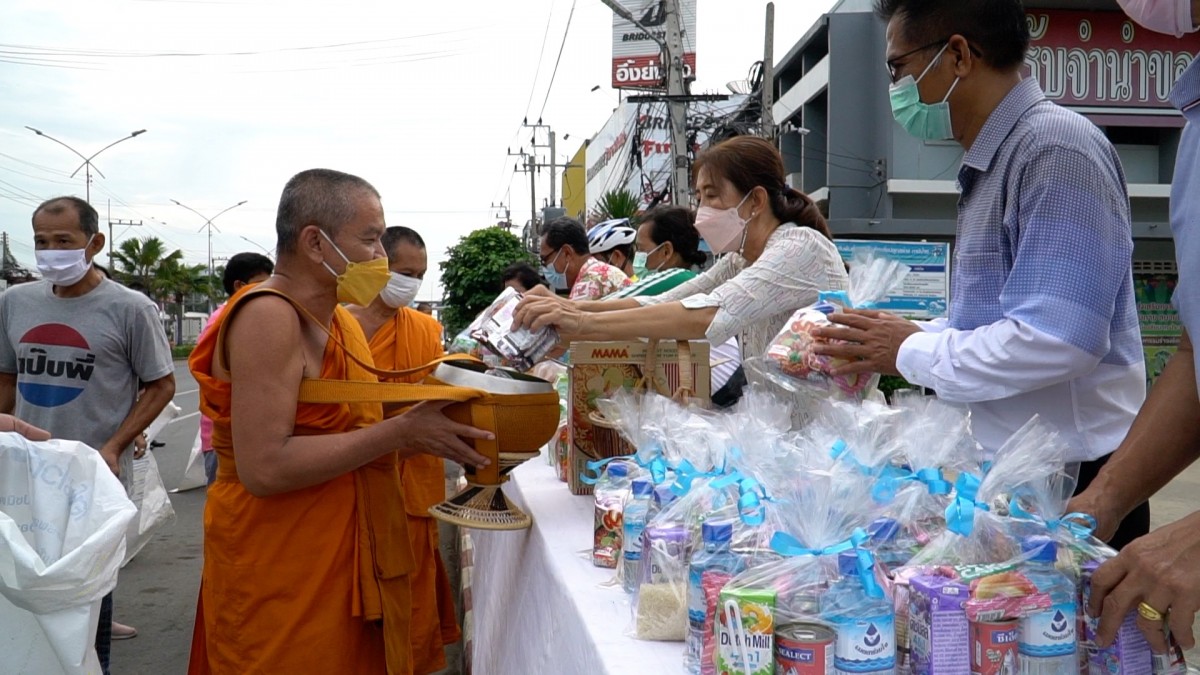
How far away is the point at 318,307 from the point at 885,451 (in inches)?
62.7

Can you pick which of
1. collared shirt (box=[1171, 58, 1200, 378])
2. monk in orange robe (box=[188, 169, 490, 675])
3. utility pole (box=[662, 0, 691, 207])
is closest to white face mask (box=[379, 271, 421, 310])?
monk in orange robe (box=[188, 169, 490, 675])

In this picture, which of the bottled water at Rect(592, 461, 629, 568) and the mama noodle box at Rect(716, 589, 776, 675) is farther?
the bottled water at Rect(592, 461, 629, 568)

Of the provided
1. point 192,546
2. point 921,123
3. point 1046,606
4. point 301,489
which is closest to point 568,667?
point 1046,606

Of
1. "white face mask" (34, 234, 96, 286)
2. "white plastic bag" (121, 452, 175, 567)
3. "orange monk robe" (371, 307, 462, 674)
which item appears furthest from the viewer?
"white plastic bag" (121, 452, 175, 567)

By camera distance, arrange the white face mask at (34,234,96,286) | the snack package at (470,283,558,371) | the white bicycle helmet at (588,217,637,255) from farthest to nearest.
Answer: the white bicycle helmet at (588,217,637,255) < the white face mask at (34,234,96,286) < the snack package at (470,283,558,371)

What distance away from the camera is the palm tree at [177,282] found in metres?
52.0

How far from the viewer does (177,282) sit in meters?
52.5

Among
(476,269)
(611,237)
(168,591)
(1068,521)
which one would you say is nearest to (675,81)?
(476,269)

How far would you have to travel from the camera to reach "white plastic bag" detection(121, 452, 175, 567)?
5148 mm

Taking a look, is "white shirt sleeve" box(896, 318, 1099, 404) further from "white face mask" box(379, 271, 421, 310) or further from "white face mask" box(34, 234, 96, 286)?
"white face mask" box(34, 234, 96, 286)

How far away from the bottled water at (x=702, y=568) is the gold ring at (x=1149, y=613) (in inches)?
19.2

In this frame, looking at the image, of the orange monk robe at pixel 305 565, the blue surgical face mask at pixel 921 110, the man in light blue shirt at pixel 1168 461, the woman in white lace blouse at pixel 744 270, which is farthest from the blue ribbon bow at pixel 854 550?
the orange monk robe at pixel 305 565

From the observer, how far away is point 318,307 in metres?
2.43

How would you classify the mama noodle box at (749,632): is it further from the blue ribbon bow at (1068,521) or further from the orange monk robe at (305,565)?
the orange monk robe at (305,565)
